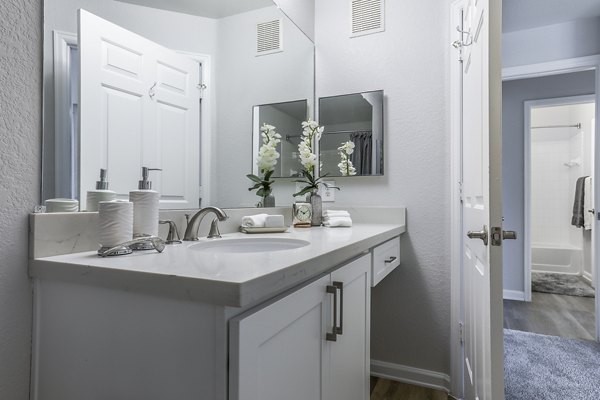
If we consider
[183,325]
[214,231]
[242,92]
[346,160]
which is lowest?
[183,325]

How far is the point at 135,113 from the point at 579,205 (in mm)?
4973

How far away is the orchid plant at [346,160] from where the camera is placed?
2041 millimetres

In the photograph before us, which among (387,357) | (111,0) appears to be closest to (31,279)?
(111,0)

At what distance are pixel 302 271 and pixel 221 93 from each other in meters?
0.98

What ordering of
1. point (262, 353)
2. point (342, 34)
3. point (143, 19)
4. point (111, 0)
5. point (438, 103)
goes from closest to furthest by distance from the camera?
point (262, 353) < point (111, 0) < point (143, 19) < point (438, 103) < point (342, 34)

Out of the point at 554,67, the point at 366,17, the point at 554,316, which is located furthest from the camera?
the point at 554,316

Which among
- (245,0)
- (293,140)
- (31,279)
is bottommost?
(31,279)

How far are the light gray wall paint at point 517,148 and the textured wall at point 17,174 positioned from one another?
12.0ft

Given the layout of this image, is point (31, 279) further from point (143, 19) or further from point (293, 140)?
point (293, 140)

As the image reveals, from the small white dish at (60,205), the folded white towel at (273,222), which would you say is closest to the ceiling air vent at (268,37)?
the folded white towel at (273,222)

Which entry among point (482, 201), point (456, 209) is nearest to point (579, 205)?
point (456, 209)

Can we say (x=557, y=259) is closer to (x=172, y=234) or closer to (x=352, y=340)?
(x=352, y=340)

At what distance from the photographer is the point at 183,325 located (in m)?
0.59

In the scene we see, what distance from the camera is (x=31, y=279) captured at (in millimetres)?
770
